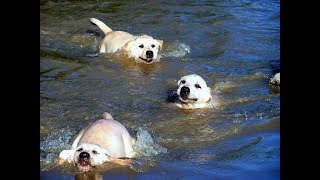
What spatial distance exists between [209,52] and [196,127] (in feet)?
13.1

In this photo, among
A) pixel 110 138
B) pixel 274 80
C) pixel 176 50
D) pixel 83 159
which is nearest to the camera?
pixel 83 159

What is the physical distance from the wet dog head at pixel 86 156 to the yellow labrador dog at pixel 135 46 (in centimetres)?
520

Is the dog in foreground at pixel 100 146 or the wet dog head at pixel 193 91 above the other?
the dog in foreground at pixel 100 146

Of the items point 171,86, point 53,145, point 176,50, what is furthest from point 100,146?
point 176,50

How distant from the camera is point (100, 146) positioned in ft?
20.4

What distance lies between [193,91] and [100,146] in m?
2.62

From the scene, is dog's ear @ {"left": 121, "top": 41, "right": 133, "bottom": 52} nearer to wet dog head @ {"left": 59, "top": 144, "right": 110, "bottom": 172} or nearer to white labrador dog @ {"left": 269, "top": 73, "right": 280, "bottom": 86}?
white labrador dog @ {"left": 269, "top": 73, "right": 280, "bottom": 86}

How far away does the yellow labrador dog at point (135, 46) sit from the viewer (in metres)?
11.2

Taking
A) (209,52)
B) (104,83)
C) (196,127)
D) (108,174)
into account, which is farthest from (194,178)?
(209,52)

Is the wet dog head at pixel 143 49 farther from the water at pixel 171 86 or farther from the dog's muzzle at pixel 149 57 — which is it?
the water at pixel 171 86

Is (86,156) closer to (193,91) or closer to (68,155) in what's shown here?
(68,155)

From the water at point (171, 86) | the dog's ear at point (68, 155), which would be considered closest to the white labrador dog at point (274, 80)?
the water at point (171, 86)
